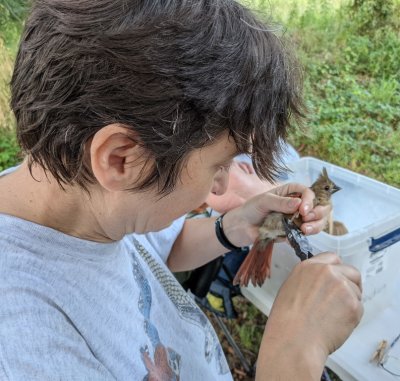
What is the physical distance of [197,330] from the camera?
114 cm

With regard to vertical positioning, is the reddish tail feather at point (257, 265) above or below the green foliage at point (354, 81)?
below

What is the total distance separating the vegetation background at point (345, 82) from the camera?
2266 millimetres

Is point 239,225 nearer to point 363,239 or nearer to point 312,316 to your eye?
point 363,239

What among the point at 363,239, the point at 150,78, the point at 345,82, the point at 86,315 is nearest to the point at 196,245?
the point at 363,239

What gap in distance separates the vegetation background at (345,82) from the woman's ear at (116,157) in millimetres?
1391

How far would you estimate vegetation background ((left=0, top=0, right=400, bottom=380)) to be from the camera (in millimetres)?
2266

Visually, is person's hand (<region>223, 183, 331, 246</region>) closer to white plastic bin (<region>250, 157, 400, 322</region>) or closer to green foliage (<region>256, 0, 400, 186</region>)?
white plastic bin (<region>250, 157, 400, 322</region>)

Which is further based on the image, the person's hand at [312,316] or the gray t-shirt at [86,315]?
the person's hand at [312,316]

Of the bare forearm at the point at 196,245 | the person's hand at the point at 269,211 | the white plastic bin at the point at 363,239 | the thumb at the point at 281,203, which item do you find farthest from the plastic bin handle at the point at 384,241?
the bare forearm at the point at 196,245

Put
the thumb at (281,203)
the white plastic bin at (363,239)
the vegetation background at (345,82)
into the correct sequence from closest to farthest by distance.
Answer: the thumb at (281,203) < the white plastic bin at (363,239) < the vegetation background at (345,82)

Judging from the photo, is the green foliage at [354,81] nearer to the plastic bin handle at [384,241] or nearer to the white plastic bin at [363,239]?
the white plastic bin at [363,239]

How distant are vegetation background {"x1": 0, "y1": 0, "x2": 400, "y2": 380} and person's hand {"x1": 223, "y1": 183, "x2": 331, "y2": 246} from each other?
79cm

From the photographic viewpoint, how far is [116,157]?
0.71 meters

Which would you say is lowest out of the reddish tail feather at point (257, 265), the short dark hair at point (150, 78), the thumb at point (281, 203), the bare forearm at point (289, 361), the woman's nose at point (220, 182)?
the reddish tail feather at point (257, 265)
